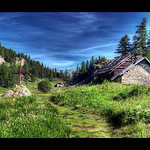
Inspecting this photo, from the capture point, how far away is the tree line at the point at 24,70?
3657 inches

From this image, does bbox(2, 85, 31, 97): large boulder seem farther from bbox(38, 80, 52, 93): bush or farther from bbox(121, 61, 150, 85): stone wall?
bbox(38, 80, 52, 93): bush

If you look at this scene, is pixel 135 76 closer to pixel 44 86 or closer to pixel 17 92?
pixel 17 92

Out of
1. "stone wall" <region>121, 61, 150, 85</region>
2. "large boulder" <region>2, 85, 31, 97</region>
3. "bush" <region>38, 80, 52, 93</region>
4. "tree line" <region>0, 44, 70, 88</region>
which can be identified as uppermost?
"tree line" <region>0, 44, 70, 88</region>

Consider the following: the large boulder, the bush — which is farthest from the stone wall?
the bush

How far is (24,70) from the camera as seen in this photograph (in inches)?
4882

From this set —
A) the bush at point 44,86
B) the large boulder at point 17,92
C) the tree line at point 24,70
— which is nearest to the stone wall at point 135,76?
the large boulder at point 17,92

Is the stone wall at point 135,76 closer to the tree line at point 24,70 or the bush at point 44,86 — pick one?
the bush at point 44,86

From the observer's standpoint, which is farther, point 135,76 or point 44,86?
point 44,86

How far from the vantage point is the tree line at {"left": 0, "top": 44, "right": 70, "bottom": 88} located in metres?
92.9

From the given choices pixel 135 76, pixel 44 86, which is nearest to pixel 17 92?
pixel 135 76
